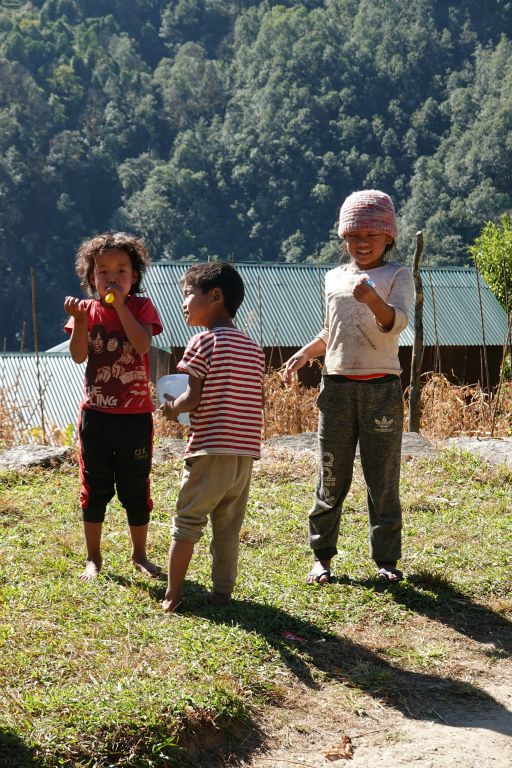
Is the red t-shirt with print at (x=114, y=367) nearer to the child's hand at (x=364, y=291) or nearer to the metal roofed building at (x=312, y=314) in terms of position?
the child's hand at (x=364, y=291)

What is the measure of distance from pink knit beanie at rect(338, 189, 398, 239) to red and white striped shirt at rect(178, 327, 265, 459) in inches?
27.2

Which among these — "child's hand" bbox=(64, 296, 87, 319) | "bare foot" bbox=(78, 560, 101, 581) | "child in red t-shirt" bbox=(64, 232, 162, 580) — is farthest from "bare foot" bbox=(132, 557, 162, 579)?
"child's hand" bbox=(64, 296, 87, 319)

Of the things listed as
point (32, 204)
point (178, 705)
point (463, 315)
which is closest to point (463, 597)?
point (178, 705)

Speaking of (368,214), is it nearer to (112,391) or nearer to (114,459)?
(112,391)

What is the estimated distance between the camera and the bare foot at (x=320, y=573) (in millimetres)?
4039

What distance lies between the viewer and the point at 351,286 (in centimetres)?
394

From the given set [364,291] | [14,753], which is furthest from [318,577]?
[14,753]

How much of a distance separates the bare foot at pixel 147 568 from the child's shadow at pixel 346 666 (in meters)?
0.35

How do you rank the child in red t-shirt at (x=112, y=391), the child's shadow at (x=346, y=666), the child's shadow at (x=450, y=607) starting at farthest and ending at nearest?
1. the child in red t-shirt at (x=112, y=391)
2. the child's shadow at (x=450, y=607)
3. the child's shadow at (x=346, y=666)

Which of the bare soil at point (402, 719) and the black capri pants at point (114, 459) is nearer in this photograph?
the bare soil at point (402, 719)

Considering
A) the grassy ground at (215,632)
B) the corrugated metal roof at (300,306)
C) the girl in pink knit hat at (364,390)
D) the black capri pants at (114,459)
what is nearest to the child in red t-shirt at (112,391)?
the black capri pants at (114,459)

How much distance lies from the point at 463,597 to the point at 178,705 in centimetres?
155

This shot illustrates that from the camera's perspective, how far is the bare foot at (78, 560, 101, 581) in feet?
13.1

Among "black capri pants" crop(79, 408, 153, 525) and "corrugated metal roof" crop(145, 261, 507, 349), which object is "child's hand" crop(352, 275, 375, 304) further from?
"corrugated metal roof" crop(145, 261, 507, 349)
